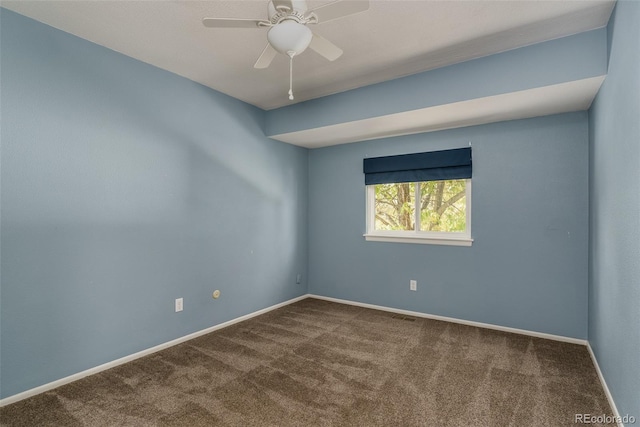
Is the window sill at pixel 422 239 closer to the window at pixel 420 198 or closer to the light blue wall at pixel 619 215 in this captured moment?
the window at pixel 420 198

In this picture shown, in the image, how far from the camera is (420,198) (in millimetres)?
3812

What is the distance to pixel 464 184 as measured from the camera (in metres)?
3.51

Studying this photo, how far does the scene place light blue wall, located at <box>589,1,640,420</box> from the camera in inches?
58.6

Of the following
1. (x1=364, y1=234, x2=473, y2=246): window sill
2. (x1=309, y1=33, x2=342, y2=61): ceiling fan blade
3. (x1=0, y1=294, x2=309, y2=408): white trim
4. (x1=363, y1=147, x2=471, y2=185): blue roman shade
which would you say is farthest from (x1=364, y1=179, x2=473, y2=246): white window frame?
(x1=309, y1=33, x2=342, y2=61): ceiling fan blade

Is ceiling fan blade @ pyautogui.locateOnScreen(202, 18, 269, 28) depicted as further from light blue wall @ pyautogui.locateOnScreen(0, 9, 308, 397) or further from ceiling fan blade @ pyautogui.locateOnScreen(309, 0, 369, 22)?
light blue wall @ pyautogui.locateOnScreen(0, 9, 308, 397)

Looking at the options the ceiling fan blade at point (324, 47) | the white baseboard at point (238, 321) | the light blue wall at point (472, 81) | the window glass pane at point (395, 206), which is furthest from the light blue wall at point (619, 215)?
the window glass pane at point (395, 206)

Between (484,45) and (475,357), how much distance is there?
8.16 ft

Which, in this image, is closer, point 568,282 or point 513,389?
point 513,389

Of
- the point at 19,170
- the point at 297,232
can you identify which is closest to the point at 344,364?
→ the point at 297,232

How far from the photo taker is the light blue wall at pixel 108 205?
6.55ft

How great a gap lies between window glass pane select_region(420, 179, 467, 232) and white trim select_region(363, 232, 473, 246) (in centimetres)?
17

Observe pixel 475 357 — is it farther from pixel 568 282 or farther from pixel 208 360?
pixel 208 360

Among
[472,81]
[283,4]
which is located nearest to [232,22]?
[283,4]

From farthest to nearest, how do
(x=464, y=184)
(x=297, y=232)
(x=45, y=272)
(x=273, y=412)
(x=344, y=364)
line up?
(x=297, y=232), (x=464, y=184), (x=344, y=364), (x=45, y=272), (x=273, y=412)
